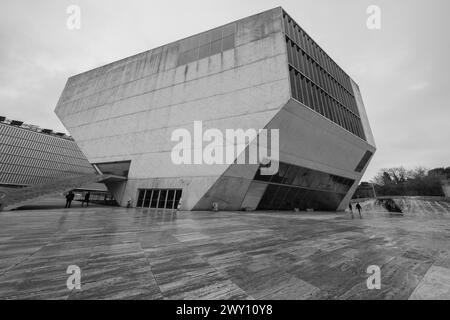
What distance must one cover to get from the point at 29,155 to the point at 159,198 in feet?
177

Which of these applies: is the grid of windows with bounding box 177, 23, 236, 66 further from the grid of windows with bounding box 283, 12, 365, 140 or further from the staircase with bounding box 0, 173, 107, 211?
the staircase with bounding box 0, 173, 107, 211

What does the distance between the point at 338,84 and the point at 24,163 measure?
73.5 meters

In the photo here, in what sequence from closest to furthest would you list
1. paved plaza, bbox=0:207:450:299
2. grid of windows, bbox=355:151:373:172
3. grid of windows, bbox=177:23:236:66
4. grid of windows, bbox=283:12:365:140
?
paved plaza, bbox=0:207:450:299 → grid of windows, bbox=283:12:365:140 → grid of windows, bbox=177:23:236:66 → grid of windows, bbox=355:151:373:172

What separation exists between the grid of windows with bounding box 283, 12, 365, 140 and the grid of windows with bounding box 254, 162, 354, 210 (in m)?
7.66

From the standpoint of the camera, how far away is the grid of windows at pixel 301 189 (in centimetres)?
2220

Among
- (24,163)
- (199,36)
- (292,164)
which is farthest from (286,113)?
(24,163)

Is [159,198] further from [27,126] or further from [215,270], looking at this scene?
[27,126]

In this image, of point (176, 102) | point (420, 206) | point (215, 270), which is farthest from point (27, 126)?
point (420, 206)

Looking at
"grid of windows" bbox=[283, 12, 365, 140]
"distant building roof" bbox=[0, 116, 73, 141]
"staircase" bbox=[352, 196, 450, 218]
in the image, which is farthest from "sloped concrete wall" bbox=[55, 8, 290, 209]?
"staircase" bbox=[352, 196, 450, 218]

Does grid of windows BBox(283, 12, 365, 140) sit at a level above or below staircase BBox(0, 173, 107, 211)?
above

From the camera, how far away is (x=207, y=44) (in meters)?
24.5

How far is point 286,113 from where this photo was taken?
18625 mm

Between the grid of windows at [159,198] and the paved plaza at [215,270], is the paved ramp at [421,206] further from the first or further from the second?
the paved plaza at [215,270]

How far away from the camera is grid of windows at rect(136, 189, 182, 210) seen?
20125 mm
